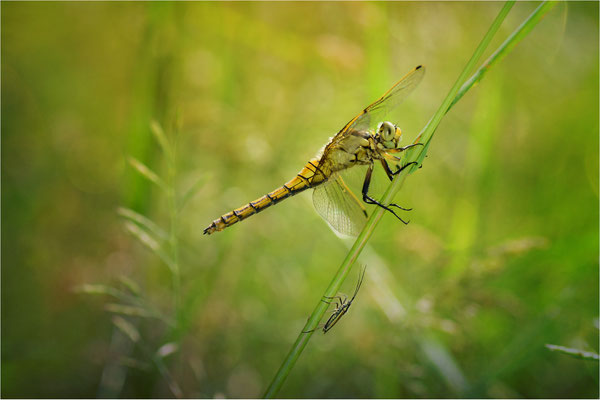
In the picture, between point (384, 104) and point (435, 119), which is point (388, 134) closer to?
point (384, 104)

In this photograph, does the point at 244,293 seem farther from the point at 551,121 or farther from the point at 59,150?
the point at 551,121

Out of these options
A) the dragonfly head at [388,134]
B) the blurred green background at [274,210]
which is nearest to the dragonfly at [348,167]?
the dragonfly head at [388,134]

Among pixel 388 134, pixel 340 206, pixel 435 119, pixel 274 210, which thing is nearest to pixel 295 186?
pixel 340 206

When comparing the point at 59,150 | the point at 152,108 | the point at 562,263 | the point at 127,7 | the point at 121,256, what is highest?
the point at 127,7

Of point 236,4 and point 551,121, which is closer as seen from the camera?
point 236,4

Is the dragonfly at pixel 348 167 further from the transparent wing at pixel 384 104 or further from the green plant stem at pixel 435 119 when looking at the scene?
the green plant stem at pixel 435 119

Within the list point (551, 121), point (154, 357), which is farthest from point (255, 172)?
point (551, 121)
